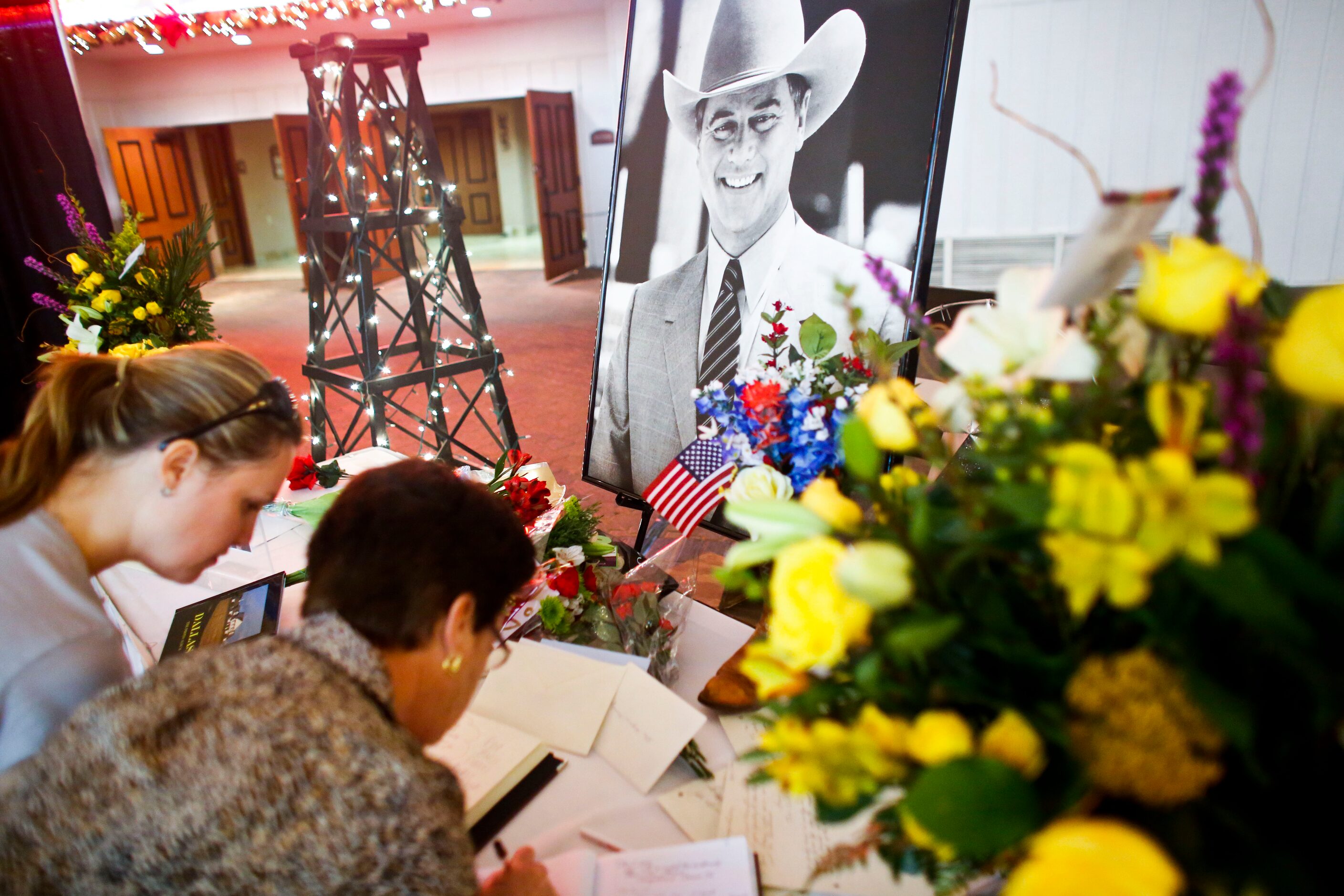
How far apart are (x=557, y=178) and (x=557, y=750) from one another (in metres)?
8.90

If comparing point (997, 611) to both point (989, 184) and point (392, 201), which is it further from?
point (989, 184)

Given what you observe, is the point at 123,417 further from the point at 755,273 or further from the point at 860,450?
the point at 755,273

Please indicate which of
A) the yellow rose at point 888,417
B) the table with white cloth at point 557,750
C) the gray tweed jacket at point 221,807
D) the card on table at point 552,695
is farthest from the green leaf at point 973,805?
the card on table at point 552,695

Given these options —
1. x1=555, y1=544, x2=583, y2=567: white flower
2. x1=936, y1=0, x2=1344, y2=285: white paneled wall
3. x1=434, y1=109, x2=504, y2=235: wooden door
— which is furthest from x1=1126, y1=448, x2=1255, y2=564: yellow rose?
x1=434, y1=109, x2=504, y2=235: wooden door

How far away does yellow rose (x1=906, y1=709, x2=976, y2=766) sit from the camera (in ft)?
1.41

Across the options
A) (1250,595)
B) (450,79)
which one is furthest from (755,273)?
(450,79)

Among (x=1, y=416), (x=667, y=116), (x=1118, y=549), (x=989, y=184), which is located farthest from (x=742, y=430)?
(x=989, y=184)

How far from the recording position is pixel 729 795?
1103mm

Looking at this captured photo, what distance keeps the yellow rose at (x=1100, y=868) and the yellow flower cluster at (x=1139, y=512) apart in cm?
11

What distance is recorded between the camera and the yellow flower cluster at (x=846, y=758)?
468mm

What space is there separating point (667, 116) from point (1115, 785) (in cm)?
193

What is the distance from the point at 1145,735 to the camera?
41 cm

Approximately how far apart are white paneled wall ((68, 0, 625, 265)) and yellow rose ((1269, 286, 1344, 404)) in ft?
28.8

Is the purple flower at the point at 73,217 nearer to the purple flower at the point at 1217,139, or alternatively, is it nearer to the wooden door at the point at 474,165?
the purple flower at the point at 1217,139
